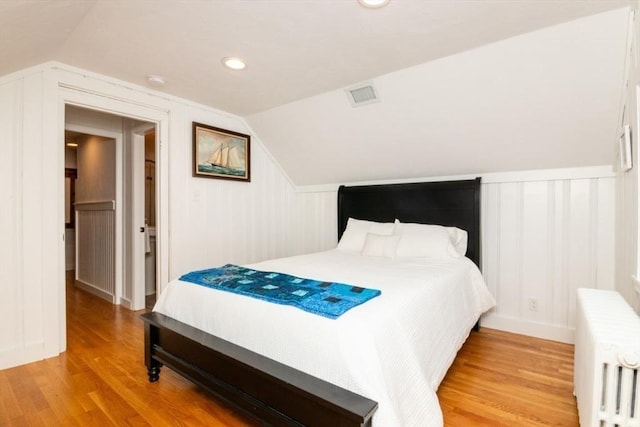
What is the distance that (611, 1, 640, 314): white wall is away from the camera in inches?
59.0

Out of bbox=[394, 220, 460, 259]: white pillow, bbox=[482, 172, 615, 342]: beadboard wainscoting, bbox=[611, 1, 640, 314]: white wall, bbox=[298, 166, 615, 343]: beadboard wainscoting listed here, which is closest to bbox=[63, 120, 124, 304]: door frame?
bbox=[394, 220, 460, 259]: white pillow

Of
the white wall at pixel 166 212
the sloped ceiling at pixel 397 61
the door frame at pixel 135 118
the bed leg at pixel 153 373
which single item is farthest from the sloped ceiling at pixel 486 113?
the bed leg at pixel 153 373

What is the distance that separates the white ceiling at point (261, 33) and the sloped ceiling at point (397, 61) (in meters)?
0.01

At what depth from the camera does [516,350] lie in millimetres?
2508

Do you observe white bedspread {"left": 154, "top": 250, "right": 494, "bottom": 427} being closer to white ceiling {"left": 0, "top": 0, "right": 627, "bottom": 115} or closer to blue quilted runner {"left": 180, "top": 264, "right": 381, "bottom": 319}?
blue quilted runner {"left": 180, "top": 264, "right": 381, "bottom": 319}

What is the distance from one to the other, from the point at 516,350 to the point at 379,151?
2113mm

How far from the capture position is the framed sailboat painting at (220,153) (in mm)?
3373

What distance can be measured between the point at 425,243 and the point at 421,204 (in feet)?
1.79

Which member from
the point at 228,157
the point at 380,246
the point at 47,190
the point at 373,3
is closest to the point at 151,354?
the point at 47,190

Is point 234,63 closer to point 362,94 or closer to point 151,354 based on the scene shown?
point 362,94

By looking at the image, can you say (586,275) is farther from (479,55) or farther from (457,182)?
(479,55)

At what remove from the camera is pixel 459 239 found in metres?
2.97

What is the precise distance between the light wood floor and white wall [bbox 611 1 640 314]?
0.73m

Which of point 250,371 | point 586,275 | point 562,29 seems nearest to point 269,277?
point 250,371
